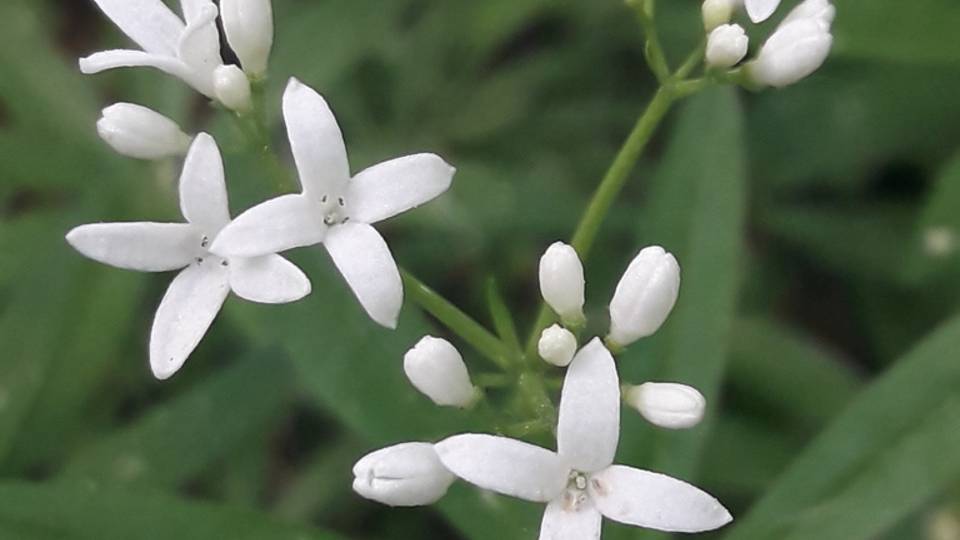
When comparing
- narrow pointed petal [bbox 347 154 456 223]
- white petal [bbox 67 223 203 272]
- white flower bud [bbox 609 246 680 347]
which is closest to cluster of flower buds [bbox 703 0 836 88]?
white flower bud [bbox 609 246 680 347]

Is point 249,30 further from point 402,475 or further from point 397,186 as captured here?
point 402,475

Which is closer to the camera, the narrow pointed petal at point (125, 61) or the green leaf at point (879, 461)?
the narrow pointed petal at point (125, 61)

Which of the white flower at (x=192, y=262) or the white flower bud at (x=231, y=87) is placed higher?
the white flower bud at (x=231, y=87)

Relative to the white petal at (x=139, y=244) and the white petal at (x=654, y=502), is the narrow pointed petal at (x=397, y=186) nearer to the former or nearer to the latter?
the white petal at (x=139, y=244)

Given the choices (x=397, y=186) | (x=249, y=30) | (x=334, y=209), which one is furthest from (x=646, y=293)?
(x=249, y=30)

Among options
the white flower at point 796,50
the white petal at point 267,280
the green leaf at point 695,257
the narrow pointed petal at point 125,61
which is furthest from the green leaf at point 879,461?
the narrow pointed petal at point 125,61

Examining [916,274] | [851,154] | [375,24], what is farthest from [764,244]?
[375,24]
